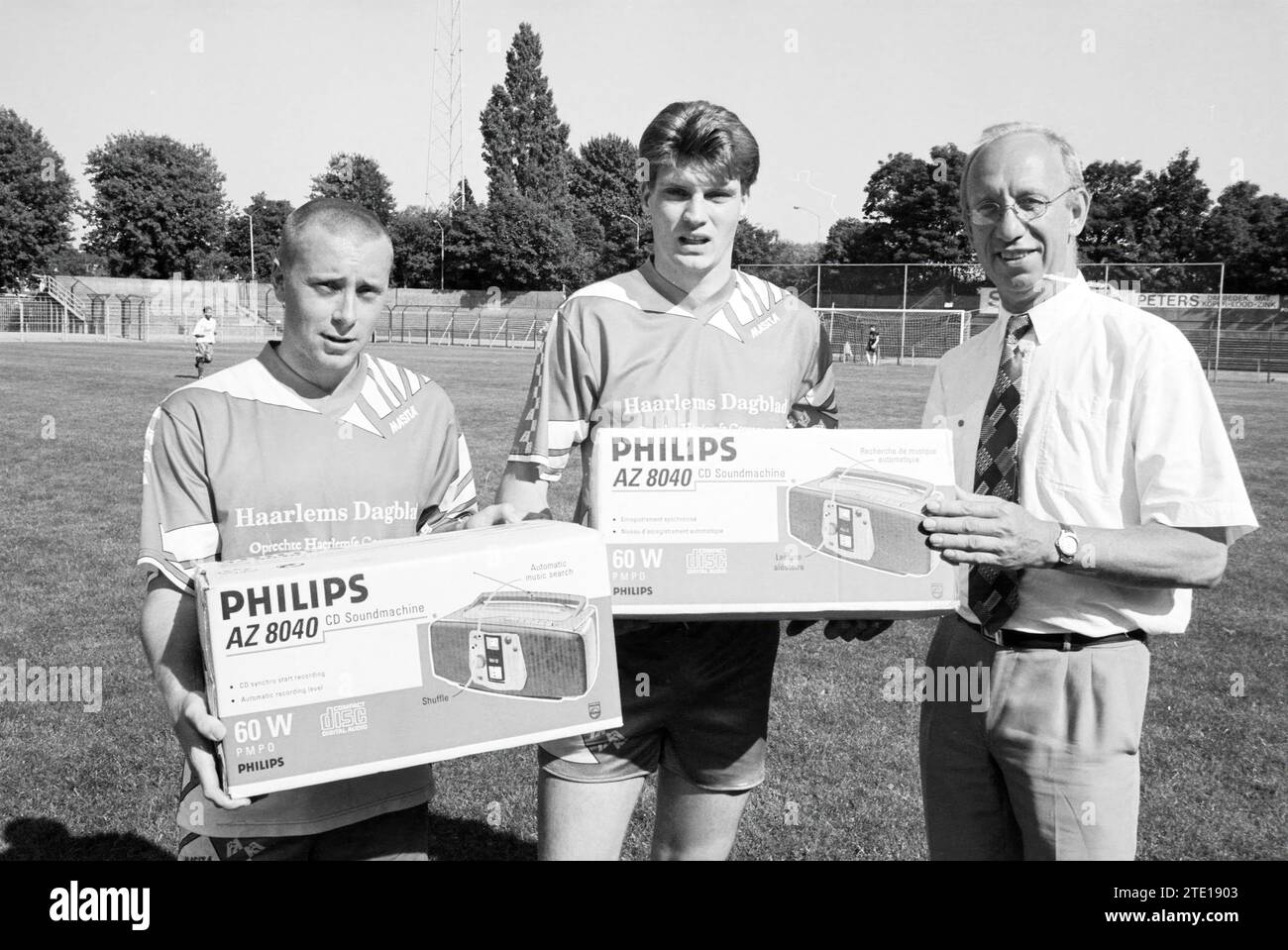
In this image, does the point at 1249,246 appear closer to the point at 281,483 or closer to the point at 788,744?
the point at 788,744

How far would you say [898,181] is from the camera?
2746 inches

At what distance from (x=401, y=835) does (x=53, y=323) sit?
202 ft

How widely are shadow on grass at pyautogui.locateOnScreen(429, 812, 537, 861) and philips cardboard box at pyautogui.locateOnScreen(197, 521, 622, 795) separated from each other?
239cm

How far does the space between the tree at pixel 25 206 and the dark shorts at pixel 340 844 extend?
239 feet

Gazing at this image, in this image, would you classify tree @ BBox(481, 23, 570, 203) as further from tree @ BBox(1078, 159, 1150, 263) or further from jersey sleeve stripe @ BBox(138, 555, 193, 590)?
jersey sleeve stripe @ BBox(138, 555, 193, 590)

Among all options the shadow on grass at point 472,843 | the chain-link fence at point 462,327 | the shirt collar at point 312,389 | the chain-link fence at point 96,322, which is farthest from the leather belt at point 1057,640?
the chain-link fence at point 462,327

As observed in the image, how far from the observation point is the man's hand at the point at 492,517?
8.97 ft

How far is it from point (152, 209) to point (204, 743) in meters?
86.5

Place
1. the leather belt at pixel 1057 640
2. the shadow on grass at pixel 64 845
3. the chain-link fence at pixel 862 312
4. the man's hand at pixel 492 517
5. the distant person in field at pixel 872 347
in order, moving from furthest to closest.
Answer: the distant person in field at pixel 872 347 < the chain-link fence at pixel 862 312 < the shadow on grass at pixel 64 845 < the man's hand at pixel 492 517 < the leather belt at pixel 1057 640

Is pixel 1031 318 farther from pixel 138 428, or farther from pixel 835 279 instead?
pixel 835 279

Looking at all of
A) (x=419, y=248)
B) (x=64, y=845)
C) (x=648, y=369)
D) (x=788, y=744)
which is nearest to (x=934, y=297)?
(x=788, y=744)

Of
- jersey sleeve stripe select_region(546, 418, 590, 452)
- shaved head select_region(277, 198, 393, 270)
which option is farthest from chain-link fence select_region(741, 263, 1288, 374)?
shaved head select_region(277, 198, 393, 270)

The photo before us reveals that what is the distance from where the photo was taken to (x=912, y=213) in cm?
6869

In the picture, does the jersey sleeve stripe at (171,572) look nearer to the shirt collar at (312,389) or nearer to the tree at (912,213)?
the shirt collar at (312,389)
